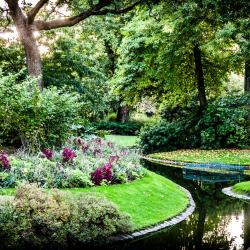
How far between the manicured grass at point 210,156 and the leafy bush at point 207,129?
3.40ft

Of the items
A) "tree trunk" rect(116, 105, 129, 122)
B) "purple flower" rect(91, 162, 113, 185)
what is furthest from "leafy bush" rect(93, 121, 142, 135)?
"purple flower" rect(91, 162, 113, 185)

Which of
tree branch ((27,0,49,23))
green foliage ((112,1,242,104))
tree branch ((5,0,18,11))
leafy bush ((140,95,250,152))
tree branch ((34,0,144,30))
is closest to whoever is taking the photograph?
tree branch ((5,0,18,11))

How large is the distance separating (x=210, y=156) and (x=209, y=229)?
43.9ft

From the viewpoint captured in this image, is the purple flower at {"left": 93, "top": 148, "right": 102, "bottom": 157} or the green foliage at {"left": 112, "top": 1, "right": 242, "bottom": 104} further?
the green foliage at {"left": 112, "top": 1, "right": 242, "bottom": 104}

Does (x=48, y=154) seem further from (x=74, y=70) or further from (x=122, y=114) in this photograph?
A: (x=122, y=114)

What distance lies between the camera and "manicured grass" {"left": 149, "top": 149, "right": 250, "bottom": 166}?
78.1ft

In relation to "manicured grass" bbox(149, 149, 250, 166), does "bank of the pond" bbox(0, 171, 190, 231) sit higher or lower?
lower

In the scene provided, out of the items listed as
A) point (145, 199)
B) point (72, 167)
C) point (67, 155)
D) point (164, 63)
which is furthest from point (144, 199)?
point (164, 63)

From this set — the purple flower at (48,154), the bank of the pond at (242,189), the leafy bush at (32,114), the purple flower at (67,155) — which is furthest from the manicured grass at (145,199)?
the leafy bush at (32,114)

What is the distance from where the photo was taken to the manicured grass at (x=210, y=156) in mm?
23797

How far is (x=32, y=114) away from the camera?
1470 centimetres

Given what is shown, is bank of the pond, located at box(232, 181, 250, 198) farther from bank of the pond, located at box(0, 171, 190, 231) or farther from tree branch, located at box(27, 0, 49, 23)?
tree branch, located at box(27, 0, 49, 23)

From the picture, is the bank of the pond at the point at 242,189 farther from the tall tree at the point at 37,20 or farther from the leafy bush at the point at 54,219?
the tall tree at the point at 37,20

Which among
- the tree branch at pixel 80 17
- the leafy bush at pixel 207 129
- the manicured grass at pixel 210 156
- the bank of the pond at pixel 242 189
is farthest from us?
the leafy bush at pixel 207 129
